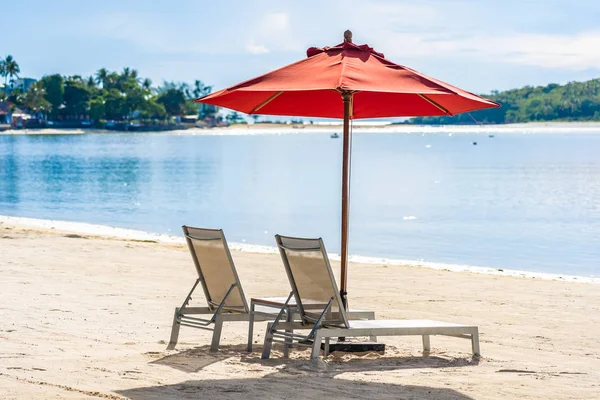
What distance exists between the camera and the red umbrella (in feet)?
18.6

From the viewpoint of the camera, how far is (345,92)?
21.3ft

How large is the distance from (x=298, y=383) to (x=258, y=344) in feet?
4.75

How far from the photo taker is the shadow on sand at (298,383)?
5.00 meters

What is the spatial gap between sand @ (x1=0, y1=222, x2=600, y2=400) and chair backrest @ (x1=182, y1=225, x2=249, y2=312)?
0.37 meters

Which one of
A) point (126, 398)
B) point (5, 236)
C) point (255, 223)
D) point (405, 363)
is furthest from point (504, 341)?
point (255, 223)

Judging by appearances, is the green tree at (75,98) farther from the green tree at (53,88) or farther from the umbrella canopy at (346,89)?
the umbrella canopy at (346,89)

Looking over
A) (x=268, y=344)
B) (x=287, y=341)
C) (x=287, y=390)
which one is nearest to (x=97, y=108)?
(x=268, y=344)

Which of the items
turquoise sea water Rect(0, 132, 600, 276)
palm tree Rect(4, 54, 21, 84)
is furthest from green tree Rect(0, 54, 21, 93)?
turquoise sea water Rect(0, 132, 600, 276)

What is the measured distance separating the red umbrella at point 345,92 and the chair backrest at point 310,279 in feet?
2.34

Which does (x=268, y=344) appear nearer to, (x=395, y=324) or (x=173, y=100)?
(x=395, y=324)

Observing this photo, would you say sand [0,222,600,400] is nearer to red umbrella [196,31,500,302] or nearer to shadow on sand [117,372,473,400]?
shadow on sand [117,372,473,400]

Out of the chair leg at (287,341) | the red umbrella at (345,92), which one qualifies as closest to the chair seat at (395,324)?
the chair leg at (287,341)

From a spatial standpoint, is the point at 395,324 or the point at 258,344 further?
the point at 258,344

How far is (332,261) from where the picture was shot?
560 inches
